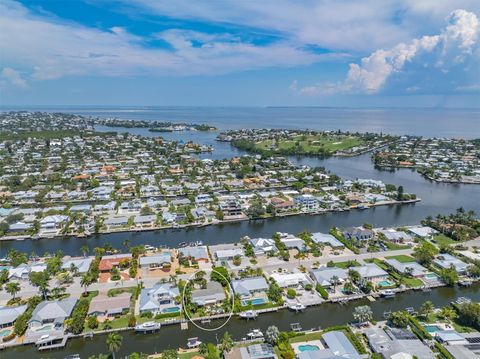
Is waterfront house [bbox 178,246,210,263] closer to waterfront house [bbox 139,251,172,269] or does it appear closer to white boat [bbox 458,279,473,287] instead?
waterfront house [bbox 139,251,172,269]

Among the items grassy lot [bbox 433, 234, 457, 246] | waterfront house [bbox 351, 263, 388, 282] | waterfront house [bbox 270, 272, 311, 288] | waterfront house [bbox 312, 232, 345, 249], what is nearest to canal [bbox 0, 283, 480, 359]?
waterfront house [bbox 351, 263, 388, 282]

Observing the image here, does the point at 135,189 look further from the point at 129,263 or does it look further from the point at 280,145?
the point at 280,145

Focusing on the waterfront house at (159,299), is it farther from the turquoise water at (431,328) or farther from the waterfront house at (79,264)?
the turquoise water at (431,328)

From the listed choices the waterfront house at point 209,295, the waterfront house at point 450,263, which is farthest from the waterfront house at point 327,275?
the waterfront house at point 450,263

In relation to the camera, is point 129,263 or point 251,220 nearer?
point 129,263

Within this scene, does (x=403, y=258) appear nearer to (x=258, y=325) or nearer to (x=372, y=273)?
(x=372, y=273)

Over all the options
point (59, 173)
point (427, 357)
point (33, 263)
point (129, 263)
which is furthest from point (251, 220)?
point (59, 173)
